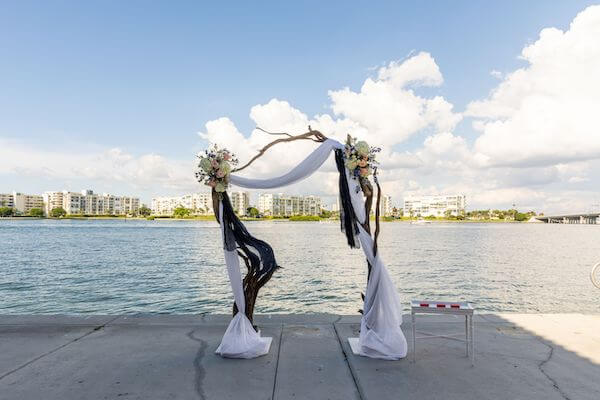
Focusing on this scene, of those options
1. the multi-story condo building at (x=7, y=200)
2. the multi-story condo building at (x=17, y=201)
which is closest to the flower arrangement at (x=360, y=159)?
the multi-story condo building at (x=17, y=201)

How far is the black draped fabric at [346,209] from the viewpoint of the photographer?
519 centimetres

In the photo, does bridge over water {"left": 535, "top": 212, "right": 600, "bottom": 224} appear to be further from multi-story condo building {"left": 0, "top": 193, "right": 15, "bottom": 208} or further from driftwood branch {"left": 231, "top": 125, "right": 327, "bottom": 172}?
multi-story condo building {"left": 0, "top": 193, "right": 15, "bottom": 208}

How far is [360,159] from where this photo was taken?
200 inches

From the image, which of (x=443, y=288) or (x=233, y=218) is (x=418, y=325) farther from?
(x=443, y=288)

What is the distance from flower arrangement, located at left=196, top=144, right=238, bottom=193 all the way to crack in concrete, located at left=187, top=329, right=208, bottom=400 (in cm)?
200

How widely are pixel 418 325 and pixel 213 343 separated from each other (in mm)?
2999

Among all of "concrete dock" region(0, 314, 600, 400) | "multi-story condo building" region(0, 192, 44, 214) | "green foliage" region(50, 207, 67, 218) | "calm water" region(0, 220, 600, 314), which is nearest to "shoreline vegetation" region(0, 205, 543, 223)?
"green foliage" region(50, 207, 67, 218)

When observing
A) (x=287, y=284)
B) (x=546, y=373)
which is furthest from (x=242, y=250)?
(x=287, y=284)

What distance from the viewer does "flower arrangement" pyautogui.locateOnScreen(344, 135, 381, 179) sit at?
5.05 meters

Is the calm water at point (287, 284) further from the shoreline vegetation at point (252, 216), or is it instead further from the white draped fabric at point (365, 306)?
the shoreline vegetation at point (252, 216)

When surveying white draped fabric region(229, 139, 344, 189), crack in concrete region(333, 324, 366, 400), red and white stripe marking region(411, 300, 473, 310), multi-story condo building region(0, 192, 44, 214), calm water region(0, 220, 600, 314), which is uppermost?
multi-story condo building region(0, 192, 44, 214)

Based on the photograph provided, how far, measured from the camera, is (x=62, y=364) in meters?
4.36

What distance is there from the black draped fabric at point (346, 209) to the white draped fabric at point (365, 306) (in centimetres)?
7

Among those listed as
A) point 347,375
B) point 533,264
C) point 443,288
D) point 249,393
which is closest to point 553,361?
point 347,375
